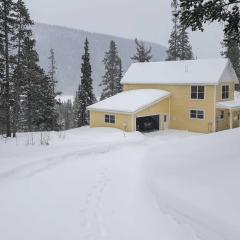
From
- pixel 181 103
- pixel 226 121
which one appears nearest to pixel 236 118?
pixel 226 121

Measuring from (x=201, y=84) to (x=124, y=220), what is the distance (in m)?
25.7

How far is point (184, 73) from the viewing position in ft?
117

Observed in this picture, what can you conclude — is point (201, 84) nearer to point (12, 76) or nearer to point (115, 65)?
point (12, 76)

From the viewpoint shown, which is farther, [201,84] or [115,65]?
[115,65]

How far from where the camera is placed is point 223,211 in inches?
324

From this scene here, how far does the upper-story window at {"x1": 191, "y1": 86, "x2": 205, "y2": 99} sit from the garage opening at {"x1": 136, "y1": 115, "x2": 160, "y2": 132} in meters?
4.04

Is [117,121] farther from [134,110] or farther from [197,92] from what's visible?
[197,92]

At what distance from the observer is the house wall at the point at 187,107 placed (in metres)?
33.4

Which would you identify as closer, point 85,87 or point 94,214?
point 94,214

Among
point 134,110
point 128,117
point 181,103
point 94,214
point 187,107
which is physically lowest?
point 94,214

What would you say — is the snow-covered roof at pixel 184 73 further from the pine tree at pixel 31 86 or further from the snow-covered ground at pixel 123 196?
the snow-covered ground at pixel 123 196

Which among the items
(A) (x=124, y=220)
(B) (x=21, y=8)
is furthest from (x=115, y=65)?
(A) (x=124, y=220)

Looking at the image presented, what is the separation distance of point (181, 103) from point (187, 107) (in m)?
0.74

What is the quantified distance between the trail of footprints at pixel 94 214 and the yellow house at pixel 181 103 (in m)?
19.1
